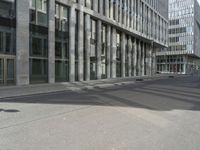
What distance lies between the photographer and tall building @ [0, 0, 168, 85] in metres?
22.5

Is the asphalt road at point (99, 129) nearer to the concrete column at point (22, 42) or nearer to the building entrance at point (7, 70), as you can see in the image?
the building entrance at point (7, 70)

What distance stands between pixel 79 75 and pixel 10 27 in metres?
11.0

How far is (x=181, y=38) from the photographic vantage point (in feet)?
311

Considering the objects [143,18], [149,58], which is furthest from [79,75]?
[149,58]

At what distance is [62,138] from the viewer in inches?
239

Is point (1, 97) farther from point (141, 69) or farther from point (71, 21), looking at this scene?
point (141, 69)

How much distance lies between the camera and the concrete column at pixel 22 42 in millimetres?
22500

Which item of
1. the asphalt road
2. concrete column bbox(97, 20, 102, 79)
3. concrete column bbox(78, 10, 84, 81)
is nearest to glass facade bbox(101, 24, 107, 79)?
concrete column bbox(97, 20, 102, 79)

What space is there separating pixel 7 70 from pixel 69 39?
9636 mm

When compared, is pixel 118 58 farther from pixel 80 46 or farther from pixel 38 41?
pixel 38 41

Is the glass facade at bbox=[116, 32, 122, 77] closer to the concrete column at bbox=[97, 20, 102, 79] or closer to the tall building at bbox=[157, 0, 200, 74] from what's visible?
the concrete column at bbox=[97, 20, 102, 79]

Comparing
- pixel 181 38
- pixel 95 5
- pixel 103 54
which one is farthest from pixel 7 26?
pixel 181 38

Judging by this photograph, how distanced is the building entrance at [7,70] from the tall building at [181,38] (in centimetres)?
7873

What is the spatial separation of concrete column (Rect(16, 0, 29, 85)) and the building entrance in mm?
428
